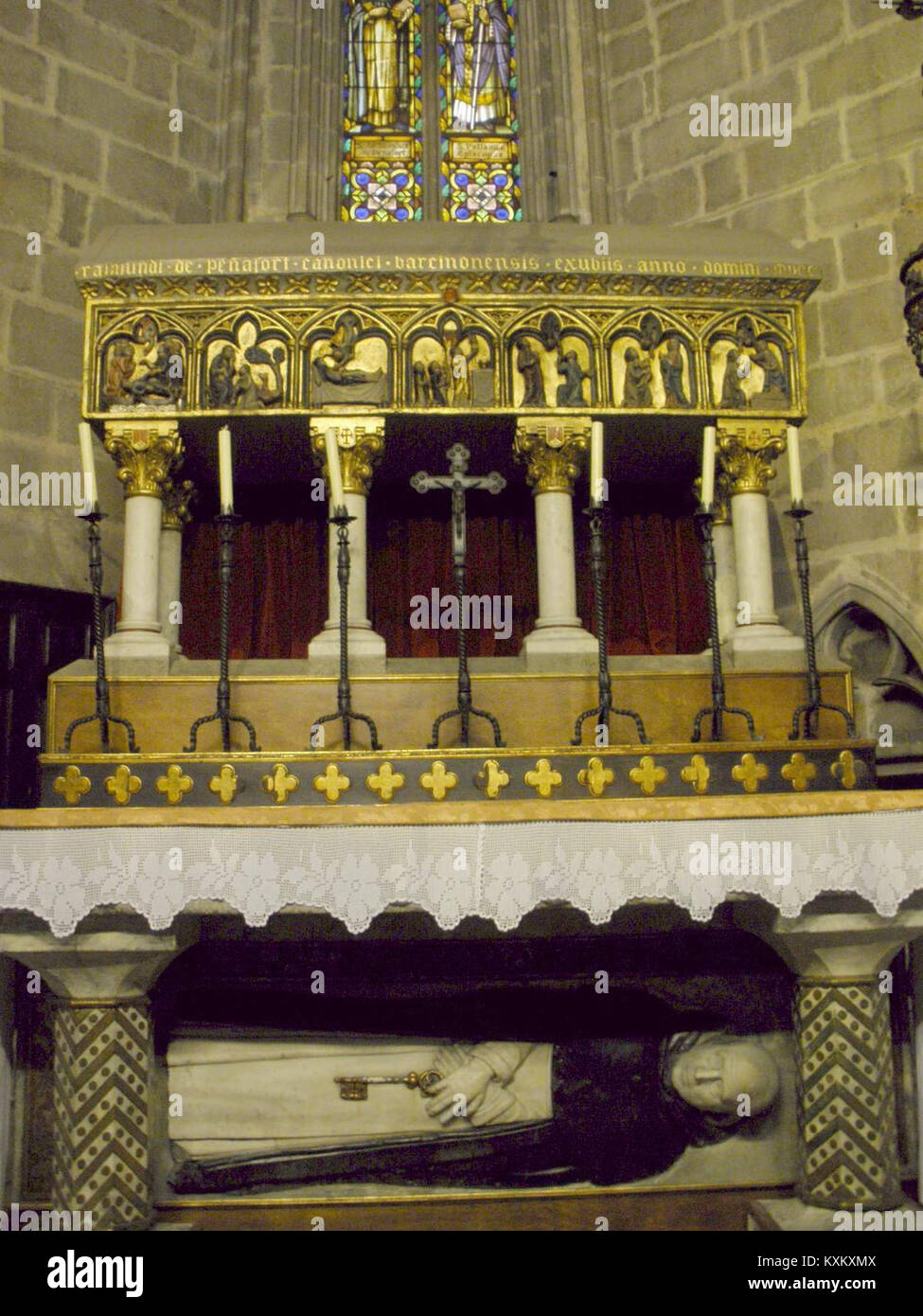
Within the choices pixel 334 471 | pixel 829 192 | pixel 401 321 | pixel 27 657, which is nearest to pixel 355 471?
pixel 334 471

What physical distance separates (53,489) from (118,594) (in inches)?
26.6

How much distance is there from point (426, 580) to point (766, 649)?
1.83 meters

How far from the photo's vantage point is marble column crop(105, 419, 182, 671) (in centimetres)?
420

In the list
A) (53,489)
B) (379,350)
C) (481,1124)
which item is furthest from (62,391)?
(481,1124)

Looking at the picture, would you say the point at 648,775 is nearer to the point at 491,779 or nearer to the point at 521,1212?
the point at 491,779

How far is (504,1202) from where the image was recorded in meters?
3.67

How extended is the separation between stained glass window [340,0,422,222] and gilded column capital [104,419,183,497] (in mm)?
2795

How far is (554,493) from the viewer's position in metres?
4.32

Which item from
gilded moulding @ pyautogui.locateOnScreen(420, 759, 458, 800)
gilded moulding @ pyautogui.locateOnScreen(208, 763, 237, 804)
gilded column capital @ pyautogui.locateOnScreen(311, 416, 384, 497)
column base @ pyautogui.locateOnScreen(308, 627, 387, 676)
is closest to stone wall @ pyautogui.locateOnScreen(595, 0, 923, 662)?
gilded column capital @ pyautogui.locateOnScreen(311, 416, 384, 497)

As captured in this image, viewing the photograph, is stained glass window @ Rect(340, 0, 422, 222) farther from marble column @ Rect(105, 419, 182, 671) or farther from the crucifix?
the crucifix

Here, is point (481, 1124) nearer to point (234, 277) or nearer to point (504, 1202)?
point (504, 1202)

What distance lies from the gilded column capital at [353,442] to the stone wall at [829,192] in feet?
7.60

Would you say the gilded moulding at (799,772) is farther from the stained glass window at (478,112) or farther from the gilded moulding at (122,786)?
the stained glass window at (478,112)
